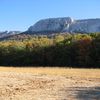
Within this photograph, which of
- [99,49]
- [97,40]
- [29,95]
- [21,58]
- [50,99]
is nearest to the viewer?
[50,99]

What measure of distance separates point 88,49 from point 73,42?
5381mm

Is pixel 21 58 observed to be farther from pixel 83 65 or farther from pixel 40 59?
pixel 83 65

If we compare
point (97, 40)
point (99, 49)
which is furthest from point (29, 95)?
point (97, 40)

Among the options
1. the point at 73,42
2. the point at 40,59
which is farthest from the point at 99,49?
the point at 40,59

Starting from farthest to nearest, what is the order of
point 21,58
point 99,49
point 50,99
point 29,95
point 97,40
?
point 21,58 < point 97,40 < point 99,49 < point 29,95 < point 50,99

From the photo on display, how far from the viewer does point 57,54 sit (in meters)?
82.2

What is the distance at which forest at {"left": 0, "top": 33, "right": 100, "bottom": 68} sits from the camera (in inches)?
3020

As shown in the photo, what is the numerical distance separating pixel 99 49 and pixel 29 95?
181ft

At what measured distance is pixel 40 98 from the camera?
65.1 ft

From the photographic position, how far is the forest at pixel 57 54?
76719 millimetres

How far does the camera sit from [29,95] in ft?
69.2

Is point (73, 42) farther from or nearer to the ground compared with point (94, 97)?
farther from the ground

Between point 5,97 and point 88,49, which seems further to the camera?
point 88,49

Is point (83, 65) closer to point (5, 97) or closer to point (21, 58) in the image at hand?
point (21, 58)
